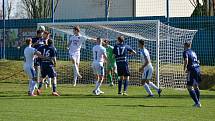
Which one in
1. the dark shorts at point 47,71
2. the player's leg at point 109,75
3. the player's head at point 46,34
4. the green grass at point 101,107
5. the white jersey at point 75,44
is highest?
the player's head at point 46,34

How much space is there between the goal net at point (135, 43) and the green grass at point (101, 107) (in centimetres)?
327

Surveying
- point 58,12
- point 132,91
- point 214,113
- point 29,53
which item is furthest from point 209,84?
point 58,12

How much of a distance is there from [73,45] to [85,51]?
4410 mm

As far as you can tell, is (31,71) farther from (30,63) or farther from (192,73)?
(192,73)

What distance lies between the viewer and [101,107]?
55.5ft

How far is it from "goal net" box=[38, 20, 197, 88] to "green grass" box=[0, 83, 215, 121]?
3270 mm

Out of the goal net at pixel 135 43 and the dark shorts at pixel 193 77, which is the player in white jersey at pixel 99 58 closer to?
the goal net at pixel 135 43

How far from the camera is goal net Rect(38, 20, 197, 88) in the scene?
26.2 meters

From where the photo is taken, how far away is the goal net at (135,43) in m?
26.2

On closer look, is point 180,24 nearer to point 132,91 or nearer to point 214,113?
point 132,91

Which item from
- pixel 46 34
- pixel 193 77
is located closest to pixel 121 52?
pixel 46 34

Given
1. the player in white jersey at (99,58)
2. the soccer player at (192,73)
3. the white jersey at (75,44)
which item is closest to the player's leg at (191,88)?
the soccer player at (192,73)

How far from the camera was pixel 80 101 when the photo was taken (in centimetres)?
1891

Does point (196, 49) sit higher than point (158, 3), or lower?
lower
